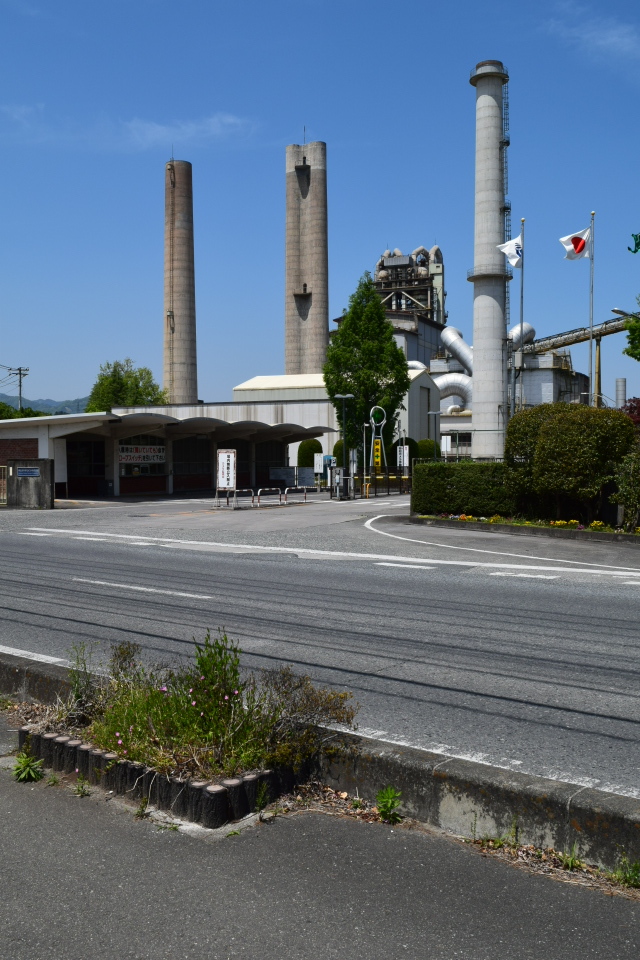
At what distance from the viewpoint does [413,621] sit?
1005 centimetres

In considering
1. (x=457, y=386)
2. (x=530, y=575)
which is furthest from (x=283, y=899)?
(x=457, y=386)

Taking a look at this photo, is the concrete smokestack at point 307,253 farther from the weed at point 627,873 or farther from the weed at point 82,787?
the weed at point 627,873

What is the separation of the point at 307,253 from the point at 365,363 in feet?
104

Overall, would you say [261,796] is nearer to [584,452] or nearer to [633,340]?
[584,452]

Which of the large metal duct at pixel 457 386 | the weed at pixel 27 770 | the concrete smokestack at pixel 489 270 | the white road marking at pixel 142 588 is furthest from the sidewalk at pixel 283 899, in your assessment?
the large metal duct at pixel 457 386

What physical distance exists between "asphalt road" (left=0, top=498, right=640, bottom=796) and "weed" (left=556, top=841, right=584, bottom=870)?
3.05ft

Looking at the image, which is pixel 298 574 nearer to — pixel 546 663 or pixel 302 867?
pixel 546 663

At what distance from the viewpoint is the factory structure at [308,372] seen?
149 ft

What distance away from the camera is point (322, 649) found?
8.41m

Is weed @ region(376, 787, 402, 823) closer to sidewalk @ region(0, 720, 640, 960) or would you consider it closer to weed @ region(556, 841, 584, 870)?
sidewalk @ region(0, 720, 640, 960)

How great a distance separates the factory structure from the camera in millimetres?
45500

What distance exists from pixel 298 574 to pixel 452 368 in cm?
9225

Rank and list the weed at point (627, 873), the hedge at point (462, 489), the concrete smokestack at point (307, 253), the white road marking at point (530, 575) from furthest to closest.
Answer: the concrete smokestack at point (307, 253) → the hedge at point (462, 489) → the white road marking at point (530, 575) → the weed at point (627, 873)

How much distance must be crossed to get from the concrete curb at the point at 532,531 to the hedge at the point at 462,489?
736 mm
